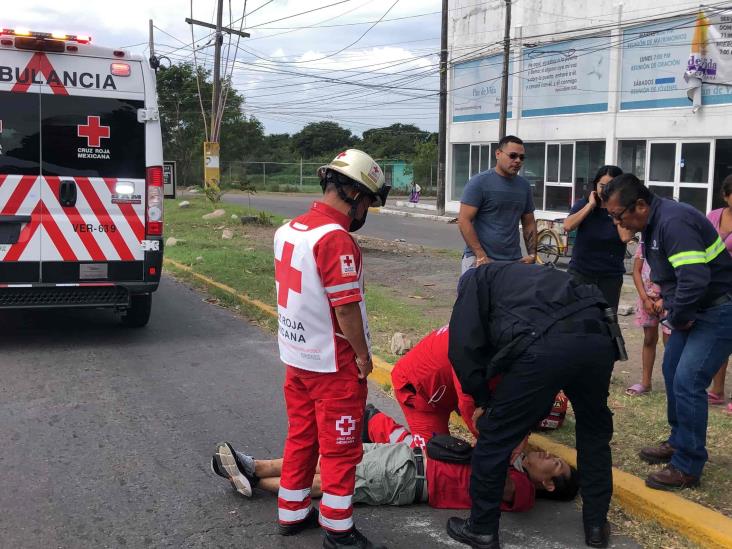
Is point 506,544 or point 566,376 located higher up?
point 566,376

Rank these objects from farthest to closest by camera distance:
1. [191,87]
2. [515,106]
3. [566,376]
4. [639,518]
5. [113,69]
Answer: [191,87] < [515,106] < [113,69] < [639,518] < [566,376]

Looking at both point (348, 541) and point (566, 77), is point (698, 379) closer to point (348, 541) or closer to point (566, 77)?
point (348, 541)

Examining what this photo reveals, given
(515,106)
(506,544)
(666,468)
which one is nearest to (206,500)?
(506,544)

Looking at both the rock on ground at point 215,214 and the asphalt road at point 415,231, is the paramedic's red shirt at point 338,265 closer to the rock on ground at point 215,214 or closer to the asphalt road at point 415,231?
the asphalt road at point 415,231

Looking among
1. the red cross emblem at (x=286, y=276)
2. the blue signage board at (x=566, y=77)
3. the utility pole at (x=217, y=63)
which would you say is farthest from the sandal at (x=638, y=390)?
the utility pole at (x=217, y=63)

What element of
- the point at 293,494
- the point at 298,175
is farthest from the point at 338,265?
the point at 298,175

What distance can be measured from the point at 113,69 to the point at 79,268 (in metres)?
1.89

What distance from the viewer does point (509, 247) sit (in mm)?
6297

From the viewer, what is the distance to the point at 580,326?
133 inches

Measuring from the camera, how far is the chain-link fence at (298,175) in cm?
4534

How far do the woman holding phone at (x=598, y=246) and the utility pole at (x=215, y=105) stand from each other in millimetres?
23192

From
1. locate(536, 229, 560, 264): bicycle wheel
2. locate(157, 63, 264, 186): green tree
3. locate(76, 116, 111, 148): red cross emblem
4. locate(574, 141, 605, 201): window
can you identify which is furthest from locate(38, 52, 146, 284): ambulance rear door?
locate(157, 63, 264, 186): green tree

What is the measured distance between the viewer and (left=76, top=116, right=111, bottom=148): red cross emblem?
7.22 metres

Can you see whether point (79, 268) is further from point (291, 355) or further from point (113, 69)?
point (291, 355)
